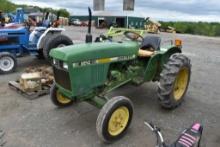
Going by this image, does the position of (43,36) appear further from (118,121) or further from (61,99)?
(118,121)

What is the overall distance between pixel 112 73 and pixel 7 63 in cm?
412

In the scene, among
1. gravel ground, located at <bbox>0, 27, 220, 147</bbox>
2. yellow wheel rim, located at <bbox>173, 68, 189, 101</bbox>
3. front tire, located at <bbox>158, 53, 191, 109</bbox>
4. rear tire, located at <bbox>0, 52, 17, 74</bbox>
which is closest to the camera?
gravel ground, located at <bbox>0, 27, 220, 147</bbox>

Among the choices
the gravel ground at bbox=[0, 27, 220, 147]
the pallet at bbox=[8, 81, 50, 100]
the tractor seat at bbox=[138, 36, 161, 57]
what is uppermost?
the tractor seat at bbox=[138, 36, 161, 57]

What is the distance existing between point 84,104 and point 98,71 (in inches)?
50.1

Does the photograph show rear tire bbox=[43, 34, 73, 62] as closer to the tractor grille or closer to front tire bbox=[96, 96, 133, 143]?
the tractor grille

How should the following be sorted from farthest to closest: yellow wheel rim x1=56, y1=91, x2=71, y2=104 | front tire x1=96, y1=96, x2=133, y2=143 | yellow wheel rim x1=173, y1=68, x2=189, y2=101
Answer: yellow wheel rim x1=173, y1=68, x2=189, y2=101 → yellow wheel rim x1=56, y1=91, x2=71, y2=104 → front tire x1=96, y1=96, x2=133, y2=143

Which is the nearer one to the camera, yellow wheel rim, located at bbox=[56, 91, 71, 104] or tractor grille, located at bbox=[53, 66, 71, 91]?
tractor grille, located at bbox=[53, 66, 71, 91]

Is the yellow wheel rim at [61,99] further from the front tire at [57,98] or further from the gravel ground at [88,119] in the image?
the gravel ground at [88,119]

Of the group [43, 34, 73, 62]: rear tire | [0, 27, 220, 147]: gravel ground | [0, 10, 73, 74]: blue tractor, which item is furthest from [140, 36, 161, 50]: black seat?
[0, 10, 73, 74]: blue tractor

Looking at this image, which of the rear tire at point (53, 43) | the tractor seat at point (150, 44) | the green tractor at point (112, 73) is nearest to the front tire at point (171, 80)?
the green tractor at point (112, 73)

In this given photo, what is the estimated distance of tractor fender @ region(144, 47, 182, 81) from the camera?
199 inches

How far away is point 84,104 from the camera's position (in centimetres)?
531

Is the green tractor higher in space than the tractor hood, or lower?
lower

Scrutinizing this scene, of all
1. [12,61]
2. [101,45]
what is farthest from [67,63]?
[12,61]
